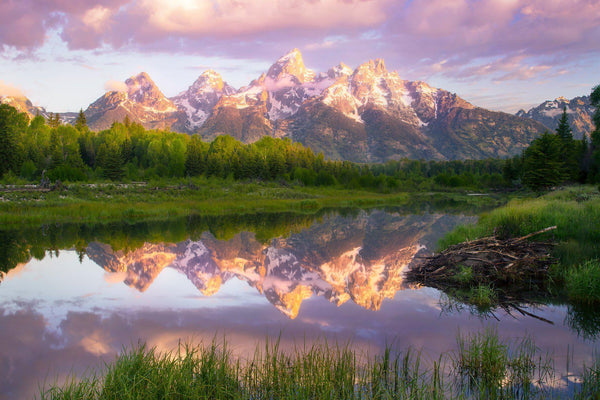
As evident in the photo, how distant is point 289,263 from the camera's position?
17719 mm

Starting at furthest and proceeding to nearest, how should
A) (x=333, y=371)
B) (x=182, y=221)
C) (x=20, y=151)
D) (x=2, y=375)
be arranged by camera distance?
(x=20, y=151) → (x=182, y=221) → (x=2, y=375) → (x=333, y=371)

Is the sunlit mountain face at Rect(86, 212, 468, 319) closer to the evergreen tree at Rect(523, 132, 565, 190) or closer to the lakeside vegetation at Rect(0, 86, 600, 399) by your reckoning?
the lakeside vegetation at Rect(0, 86, 600, 399)

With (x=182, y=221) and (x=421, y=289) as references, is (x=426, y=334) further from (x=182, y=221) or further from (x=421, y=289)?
(x=182, y=221)

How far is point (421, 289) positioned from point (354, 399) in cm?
839

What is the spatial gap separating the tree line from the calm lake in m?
34.4

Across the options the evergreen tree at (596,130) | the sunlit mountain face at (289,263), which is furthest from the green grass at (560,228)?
the evergreen tree at (596,130)

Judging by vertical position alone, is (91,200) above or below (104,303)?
above

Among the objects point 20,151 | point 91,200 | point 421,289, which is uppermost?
point 20,151

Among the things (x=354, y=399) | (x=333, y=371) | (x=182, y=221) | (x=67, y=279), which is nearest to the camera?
(x=354, y=399)

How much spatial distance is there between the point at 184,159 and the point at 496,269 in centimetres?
7450

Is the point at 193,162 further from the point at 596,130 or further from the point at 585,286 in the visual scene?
the point at 585,286

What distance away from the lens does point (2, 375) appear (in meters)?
6.89

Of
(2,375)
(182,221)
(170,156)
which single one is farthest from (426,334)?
(170,156)

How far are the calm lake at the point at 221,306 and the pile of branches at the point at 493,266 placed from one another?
1.03m
